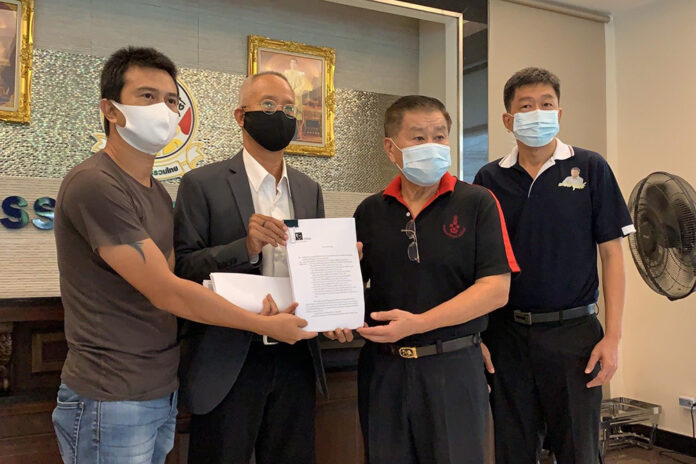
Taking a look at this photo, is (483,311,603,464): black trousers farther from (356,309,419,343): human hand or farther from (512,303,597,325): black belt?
(356,309,419,343): human hand

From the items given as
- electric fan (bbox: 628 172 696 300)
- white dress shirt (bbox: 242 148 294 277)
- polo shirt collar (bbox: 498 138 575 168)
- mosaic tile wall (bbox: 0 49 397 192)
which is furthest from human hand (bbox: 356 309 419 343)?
mosaic tile wall (bbox: 0 49 397 192)

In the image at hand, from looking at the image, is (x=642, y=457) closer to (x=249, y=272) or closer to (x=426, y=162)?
(x=426, y=162)

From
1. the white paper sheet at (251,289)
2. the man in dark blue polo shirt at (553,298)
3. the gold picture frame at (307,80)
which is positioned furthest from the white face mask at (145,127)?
the gold picture frame at (307,80)

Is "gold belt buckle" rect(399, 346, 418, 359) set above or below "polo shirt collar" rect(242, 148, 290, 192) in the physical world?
below

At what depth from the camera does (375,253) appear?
1913mm

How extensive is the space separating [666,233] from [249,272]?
1871 millimetres

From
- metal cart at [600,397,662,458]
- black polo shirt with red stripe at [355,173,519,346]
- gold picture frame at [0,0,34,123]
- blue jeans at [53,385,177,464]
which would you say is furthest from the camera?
metal cart at [600,397,662,458]

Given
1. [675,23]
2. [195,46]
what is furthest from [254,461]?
[675,23]

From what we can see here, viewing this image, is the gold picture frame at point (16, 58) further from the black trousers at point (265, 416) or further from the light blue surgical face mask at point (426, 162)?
the light blue surgical face mask at point (426, 162)

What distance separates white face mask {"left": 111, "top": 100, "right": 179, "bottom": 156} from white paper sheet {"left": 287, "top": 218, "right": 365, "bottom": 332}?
0.43 meters

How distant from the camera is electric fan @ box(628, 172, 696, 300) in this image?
256cm

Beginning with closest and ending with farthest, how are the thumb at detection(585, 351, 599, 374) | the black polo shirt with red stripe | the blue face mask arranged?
the black polo shirt with red stripe
the thumb at detection(585, 351, 599, 374)
the blue face mask

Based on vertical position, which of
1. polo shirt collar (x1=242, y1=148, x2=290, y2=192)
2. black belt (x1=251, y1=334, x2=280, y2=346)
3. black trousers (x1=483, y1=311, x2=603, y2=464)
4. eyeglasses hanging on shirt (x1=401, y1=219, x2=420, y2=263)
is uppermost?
polo shirt collar (x1=242, y1=148, x2=290, y2=192)

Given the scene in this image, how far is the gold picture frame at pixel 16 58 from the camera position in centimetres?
354
